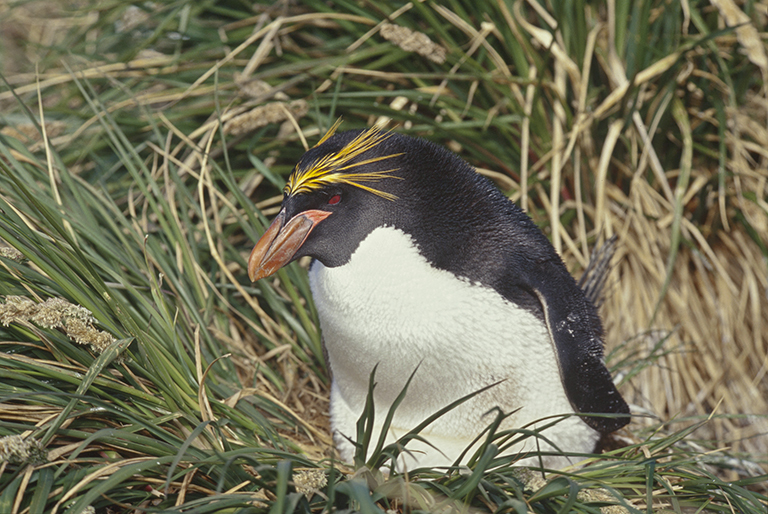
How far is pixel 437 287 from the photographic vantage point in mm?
1343

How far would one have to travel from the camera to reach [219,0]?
243 centimetres

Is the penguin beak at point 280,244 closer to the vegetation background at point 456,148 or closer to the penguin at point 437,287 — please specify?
the penguin at point 437,287

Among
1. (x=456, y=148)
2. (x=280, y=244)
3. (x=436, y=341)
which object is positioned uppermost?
(x=456, y=148)

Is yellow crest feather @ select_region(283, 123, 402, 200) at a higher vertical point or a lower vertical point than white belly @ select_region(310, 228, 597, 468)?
higher

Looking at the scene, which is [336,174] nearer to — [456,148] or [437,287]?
[437,287]

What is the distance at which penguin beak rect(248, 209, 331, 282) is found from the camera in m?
1.33

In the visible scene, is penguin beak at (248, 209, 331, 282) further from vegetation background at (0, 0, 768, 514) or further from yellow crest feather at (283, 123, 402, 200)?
vegetation background at (0, 0, 768, 514)

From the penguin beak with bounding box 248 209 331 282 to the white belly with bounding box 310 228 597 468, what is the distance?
0.36ft

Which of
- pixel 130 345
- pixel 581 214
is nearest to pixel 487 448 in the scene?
pixel 130 345

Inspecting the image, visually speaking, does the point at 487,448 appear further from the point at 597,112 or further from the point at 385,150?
the point at 597,112

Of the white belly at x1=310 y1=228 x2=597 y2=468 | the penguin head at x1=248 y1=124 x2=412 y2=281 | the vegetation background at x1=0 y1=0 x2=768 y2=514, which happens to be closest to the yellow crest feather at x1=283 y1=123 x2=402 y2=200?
the penguin head at x1=248 y1=124 x2=412 y2=281

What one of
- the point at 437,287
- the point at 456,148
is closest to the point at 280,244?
the point at 437,287

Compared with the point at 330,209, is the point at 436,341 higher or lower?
lower

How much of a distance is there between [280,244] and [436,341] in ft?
1.27
